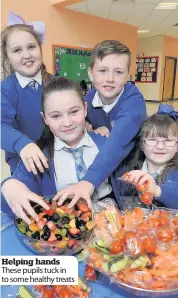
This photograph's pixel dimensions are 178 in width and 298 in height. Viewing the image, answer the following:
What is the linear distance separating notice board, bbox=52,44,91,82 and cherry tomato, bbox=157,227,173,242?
5.63m

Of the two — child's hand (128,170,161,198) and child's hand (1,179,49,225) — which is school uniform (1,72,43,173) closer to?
child's hand (1,179,49,225)

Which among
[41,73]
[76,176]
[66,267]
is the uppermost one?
[41,73]

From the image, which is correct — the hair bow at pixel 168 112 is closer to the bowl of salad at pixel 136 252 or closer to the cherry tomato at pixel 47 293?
the bowl of salad at pixel 136 252

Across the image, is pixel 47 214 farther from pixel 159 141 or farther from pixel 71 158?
pixel 159 141

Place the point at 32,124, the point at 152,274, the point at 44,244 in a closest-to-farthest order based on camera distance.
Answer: the point at 152,274, the point at 44,244, the point at 32,124

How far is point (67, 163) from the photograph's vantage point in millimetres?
1105

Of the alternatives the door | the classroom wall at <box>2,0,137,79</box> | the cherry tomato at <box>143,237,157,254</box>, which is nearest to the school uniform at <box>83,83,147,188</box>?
the cherry tomato at <box>143,237,157,254</box>

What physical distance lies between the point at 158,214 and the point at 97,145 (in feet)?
1.41

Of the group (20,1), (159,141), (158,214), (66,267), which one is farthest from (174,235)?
(20,1)

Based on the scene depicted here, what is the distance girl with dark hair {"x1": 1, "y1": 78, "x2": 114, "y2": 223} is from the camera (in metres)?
0.90

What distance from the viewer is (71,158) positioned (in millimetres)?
1115

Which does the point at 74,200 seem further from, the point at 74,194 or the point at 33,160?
the point at 33,160

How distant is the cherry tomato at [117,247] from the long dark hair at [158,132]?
0.47 metres

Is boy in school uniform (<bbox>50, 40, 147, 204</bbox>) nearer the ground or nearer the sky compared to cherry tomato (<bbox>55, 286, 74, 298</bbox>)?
nearer the sky
